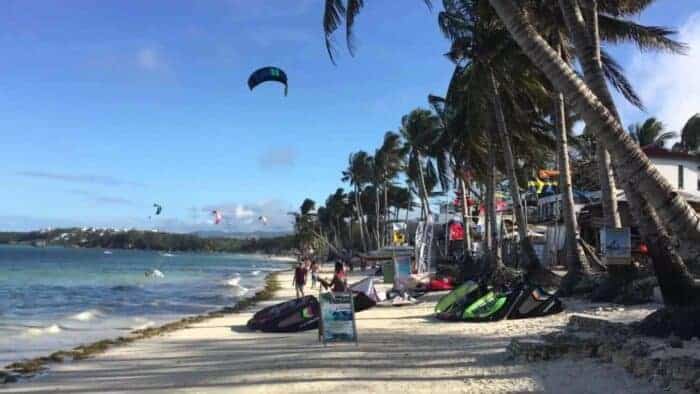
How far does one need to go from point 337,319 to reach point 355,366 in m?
2.01

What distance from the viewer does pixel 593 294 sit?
1545 cm

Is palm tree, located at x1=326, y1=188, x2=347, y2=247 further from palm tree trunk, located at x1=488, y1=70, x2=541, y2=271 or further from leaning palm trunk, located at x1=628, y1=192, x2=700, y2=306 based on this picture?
leaning palm trunk, located at x1=628, y1=192, x2=700, y2=306

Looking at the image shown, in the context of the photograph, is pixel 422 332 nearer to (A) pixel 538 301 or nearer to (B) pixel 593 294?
(A) pixel 538 301

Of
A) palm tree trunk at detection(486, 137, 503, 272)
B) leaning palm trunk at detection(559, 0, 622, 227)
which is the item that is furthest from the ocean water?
leaning palm trunk at detection(559, 0, 622, 227)

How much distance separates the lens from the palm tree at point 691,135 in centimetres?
4597

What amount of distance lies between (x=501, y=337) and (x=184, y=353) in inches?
227

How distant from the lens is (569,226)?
18703mm

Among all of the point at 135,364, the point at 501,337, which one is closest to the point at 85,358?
the point at 135,364

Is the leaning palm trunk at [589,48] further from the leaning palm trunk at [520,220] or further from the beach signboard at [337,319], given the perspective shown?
the leaning palm trunk at [520,220]

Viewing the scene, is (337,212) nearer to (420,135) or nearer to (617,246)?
(420,135)

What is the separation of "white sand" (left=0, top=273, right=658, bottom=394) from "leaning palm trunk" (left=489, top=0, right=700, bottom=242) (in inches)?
72.2

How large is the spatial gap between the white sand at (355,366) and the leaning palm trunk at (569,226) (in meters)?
2.90

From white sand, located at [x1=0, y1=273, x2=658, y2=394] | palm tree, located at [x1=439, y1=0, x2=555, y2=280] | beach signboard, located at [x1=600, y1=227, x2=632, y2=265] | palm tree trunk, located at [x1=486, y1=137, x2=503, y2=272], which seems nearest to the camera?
white sand, located at [x1=0, y1=273, x2=658, y2=394]

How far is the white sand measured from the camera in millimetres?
7742
